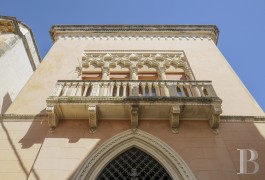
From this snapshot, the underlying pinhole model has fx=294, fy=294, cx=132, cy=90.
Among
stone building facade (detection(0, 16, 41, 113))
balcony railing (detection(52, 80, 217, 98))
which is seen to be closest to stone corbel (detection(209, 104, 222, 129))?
balcony railing (detection(52, 80, 217, 98))

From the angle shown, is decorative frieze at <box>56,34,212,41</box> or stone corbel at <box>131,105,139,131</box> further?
decorative frieze at <box>56,34,212,41</box>

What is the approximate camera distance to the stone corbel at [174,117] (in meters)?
7.25

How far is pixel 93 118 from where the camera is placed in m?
7.34

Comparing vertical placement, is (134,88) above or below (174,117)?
above

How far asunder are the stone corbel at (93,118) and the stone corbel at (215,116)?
2.92 meters

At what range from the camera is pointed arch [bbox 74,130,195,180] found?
6.26 meters

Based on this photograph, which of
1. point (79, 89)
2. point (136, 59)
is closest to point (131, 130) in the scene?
point (79, 89)

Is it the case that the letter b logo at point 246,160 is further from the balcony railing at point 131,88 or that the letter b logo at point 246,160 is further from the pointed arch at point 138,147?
the balcony railing at point 131,88

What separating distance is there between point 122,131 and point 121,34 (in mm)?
6798

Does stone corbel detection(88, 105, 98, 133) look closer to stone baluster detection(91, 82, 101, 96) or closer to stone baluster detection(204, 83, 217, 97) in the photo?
stone baluster detection(91, 82, 101, 96)

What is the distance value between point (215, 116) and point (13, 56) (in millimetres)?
9403

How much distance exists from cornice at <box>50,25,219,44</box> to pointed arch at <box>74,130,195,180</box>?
273 inches

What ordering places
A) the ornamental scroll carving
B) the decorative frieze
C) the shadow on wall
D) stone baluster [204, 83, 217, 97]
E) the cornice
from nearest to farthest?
stone baluster [204, 83, 217, 97], the ornamental scroll carving, the shadow on wall, the decorative frieze, the cornice

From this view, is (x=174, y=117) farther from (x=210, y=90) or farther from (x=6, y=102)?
(x=6, y=102)
